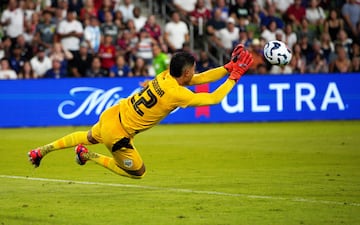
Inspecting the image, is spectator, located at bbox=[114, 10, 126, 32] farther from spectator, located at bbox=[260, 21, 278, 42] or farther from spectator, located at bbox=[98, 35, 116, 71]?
spectator, located at bbox=[260, 21, 278, 42]

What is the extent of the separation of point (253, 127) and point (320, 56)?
5.07 meters

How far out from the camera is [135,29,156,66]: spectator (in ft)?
81.9

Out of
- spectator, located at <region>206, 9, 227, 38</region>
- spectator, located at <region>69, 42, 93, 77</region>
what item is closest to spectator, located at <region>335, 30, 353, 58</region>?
spectator, located at <region>206, 9, 227, 38</region>

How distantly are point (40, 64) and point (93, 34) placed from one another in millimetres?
1837

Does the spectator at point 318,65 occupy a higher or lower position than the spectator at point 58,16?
lower

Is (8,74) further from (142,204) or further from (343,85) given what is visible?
(142,204)

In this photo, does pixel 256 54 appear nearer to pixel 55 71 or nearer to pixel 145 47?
pixel 145 47

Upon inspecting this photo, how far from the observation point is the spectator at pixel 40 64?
2361 centimetres

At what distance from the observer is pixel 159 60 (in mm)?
24500

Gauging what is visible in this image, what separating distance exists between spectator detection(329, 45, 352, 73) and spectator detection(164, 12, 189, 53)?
4416mm

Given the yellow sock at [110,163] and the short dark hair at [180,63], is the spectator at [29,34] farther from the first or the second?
the short dark hair at [180,63]

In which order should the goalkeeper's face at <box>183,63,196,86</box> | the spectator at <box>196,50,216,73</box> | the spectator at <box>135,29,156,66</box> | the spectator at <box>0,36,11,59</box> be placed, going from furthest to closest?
the spectator at <box>196,50,216,73</box>, the spectator at <box>135,29,156,66</box>, the spectator at <box>0,36,11,59</box>, the goalkeeper's face at <box>183,63,196,86</box>

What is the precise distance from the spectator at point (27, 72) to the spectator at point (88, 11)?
229cm

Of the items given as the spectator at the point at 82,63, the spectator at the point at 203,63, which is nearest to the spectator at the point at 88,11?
the spectator at the point at 82,63
